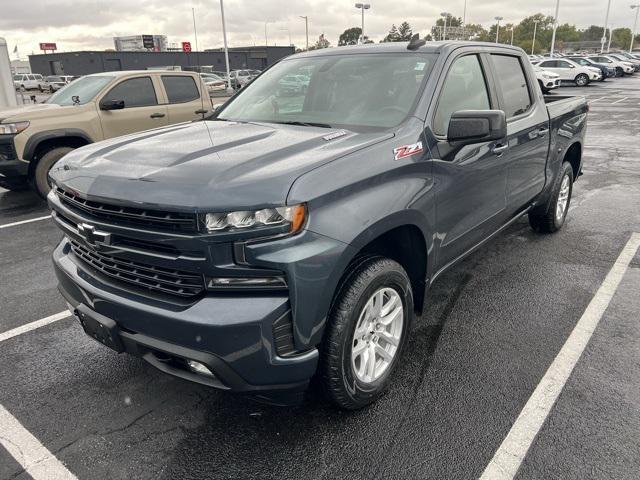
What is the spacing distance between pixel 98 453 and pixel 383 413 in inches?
56.9

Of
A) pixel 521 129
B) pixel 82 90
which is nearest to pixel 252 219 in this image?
pixel 521 129

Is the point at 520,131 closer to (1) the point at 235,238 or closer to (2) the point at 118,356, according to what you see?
(1) the point at 235,238

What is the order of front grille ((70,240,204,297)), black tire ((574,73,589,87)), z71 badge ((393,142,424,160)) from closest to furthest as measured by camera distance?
front grille ((70,240,204,297))
z71 badge ((393,142,424,160))
black tire ((574,73,589,87))

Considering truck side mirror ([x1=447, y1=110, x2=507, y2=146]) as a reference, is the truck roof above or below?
above

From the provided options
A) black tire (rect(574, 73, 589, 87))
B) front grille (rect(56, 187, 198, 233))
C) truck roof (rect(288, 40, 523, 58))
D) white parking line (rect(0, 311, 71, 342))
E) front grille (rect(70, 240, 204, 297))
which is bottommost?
black tire (rect(574, 73, 589, 87))

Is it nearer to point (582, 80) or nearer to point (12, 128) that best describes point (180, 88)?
point (12, 128)

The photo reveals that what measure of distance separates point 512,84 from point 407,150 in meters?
1.95

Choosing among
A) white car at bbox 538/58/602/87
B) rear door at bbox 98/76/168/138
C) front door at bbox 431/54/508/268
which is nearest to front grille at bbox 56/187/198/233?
front door at bbox 431/54/508/268

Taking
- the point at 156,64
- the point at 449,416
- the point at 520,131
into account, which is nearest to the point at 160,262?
the point at 449,416

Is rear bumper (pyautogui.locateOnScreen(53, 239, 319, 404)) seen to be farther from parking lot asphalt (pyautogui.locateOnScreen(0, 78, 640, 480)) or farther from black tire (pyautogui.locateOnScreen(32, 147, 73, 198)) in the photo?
black tire (pyautogui.locateOnScreen(32, 147, 73, 198))

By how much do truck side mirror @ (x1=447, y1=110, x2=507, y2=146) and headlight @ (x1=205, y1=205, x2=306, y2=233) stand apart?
4.11ft

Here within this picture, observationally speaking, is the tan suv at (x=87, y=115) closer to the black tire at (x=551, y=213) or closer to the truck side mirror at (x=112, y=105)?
the truck side mirror at (x=112, y=105)

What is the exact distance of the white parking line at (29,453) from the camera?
7.77 ft

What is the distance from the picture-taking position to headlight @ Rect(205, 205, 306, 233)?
2.11 meters
